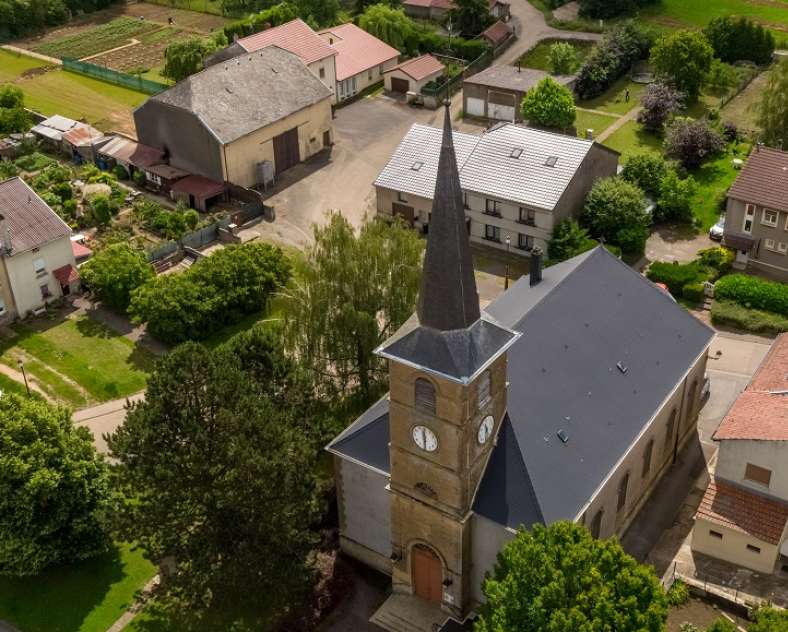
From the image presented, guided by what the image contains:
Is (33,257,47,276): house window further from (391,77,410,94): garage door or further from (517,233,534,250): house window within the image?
(391,77,410,94): garage door

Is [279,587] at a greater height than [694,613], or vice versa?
[279,587]

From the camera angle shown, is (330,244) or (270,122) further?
(270,122)

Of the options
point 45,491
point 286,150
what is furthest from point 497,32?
point 45,491

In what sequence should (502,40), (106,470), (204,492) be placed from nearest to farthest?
(204,492), (106,470), (502,40)

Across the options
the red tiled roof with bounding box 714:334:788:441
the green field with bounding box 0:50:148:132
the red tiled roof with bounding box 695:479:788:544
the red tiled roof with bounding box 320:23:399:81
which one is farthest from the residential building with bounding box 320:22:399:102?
the red tiled roof with bounding box 695:479:788:544

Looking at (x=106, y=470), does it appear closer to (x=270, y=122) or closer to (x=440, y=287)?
(x=440, y=287)

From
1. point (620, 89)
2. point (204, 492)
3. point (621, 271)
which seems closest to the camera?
point (204, 492)

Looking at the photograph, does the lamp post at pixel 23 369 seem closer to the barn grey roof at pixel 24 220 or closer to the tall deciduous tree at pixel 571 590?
the barn grey roof at pixel 24 220

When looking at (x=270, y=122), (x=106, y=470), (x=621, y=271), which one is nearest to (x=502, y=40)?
(x=270, y=122)
